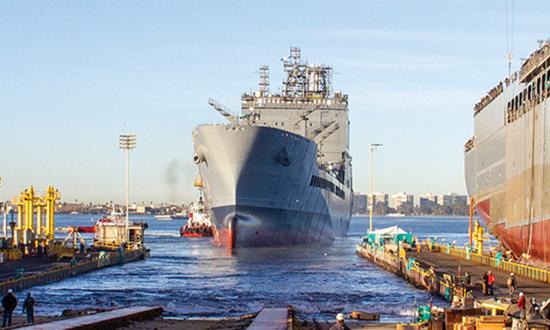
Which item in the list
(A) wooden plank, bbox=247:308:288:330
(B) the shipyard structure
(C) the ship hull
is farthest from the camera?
(B) the shipyard structure

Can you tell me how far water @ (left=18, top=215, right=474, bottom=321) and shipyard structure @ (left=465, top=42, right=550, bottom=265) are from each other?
5960mm

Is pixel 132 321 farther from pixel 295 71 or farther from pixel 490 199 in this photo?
pixel 295 71

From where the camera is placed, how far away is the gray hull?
75562 millimetres

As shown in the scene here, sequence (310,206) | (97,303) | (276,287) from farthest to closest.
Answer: (310,206)
(276,287)
(97,303)

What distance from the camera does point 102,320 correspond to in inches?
1110

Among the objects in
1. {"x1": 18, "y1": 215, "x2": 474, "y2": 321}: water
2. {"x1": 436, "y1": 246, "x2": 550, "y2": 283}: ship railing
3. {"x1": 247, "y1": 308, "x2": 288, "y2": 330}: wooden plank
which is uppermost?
{"x1": 436, "y1": 246, "x2": 550, "y2": 283}: ship railing

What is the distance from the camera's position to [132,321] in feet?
101

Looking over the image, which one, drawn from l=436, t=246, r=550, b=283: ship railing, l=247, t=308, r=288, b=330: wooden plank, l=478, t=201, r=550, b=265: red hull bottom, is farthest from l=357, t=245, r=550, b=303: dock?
l=247, t=308, r=288, b=330: wooden plank

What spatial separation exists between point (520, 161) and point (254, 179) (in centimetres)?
3037

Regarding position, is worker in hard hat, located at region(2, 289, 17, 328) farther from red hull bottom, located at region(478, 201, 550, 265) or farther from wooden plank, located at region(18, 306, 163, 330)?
red hull bottom, located at region(478, 201, 550, 265)

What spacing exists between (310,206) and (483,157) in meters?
24.3

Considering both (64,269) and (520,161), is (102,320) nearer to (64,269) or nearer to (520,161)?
(520,161)

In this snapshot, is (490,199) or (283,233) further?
(283,233)

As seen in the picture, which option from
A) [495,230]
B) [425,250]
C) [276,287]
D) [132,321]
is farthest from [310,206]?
[132,321]
